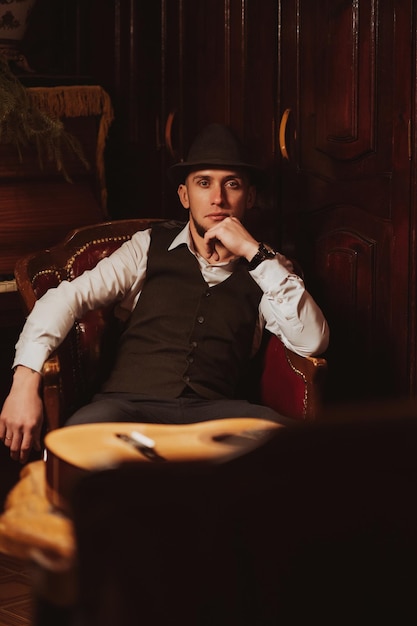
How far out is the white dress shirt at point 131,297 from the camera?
2.94m

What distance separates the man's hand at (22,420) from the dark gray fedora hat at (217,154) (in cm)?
91

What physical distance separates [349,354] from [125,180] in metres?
1.55

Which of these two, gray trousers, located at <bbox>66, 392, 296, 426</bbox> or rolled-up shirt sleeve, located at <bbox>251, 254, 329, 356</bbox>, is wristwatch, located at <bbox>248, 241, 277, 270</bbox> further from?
gray trousers, located at <bbox>66, 392, 296, 426</bbox>

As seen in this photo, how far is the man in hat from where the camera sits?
2975 millimetres

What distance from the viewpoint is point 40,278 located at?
128 inches

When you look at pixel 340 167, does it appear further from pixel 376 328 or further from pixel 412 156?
pixel 376 328

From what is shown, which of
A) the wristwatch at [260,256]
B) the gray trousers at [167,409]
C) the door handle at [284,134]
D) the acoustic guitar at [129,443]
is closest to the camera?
the acoustic guitar at [129,443]

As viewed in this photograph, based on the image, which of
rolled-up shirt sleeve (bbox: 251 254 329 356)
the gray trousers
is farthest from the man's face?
the gray trousers

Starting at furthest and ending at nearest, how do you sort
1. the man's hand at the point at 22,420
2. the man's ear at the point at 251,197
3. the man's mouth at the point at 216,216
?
1. the man's ear at the point at 251,197
2. the man's mouth at the point at 216,216
3. the man's hand at the point at 22,420

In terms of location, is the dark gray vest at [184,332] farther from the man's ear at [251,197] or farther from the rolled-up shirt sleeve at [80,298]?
the man's ear at [251,197]

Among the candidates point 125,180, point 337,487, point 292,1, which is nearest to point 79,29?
point 125,180

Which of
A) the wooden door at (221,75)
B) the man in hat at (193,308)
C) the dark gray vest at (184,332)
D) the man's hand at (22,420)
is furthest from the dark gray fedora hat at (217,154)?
the man's hand at (22,420)

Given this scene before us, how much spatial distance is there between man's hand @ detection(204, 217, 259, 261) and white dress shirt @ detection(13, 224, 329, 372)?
2.6 inches

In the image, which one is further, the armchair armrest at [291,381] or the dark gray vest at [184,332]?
the dark gray vest at [184,332]
